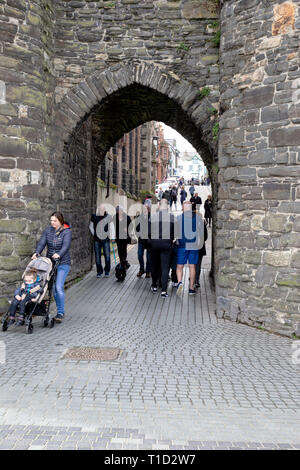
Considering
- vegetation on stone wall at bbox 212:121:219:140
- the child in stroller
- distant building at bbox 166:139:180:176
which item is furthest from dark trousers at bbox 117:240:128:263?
distant building at bbox 166:139:180:176

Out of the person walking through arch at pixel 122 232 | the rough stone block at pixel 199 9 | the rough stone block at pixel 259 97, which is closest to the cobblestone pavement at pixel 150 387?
the rough stone block at pixel 259 97

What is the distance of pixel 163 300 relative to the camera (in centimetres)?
1006

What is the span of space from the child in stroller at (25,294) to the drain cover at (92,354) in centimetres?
112

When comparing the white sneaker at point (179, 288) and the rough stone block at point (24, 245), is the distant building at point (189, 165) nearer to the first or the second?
the white sneaker at point (179, 288)

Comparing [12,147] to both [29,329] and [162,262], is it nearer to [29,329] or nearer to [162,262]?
[29,329]

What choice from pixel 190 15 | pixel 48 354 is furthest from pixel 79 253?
pixel 48 354

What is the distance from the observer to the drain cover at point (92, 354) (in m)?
6.02

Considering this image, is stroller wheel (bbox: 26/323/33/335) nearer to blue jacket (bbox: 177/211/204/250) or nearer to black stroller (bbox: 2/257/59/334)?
black stroller (bbox: 2/257/59/334)

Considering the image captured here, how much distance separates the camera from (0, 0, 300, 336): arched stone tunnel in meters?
7.66

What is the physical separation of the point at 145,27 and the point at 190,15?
34.7 inches

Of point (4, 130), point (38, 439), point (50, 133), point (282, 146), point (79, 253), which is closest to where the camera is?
point (38, 439)

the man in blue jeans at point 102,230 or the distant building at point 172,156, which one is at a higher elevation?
the distant building at point 172,156

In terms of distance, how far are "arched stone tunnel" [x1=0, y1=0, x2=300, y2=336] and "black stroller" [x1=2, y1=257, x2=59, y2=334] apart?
44.2 inches

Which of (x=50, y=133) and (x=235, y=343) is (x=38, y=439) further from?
(x=50, y=133)
